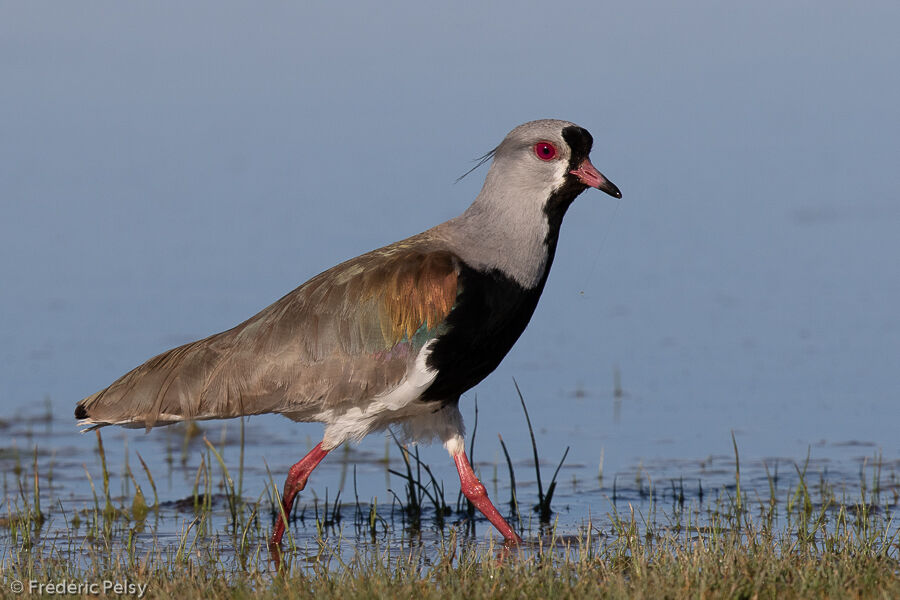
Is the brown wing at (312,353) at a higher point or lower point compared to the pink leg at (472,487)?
higher

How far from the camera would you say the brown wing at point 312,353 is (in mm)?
6062

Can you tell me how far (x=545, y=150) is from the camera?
21.1ft

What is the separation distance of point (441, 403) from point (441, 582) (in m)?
1.50

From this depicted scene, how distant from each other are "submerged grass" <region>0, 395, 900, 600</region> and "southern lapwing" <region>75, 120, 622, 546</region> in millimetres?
480

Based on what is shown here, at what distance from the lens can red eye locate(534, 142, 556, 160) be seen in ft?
21.0

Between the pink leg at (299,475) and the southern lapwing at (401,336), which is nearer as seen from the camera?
the southern lapwing at (401,336)

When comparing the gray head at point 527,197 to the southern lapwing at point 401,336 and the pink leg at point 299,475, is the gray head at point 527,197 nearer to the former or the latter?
the southern lapwing at point 401,336

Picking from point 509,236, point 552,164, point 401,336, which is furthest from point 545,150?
point 401,336

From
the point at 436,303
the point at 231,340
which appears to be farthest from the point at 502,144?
the point at 231,340

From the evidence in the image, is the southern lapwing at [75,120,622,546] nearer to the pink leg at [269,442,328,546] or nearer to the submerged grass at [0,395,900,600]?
the pink leg at [269,442,328,546]

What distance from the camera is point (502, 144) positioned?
6.55m

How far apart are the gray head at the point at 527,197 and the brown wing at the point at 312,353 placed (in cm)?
23

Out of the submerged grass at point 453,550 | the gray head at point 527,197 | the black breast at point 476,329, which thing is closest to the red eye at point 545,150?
Result: the gray head at point 527,197
